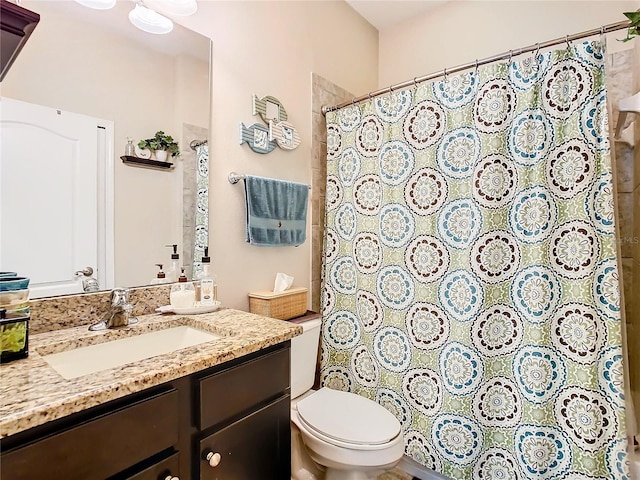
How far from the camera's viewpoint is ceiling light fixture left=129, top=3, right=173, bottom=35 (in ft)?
4.09

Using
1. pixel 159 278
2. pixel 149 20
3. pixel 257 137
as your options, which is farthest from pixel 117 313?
pixel 149 20

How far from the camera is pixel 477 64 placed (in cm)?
Result: 151

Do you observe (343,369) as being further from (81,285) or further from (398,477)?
(81,285)

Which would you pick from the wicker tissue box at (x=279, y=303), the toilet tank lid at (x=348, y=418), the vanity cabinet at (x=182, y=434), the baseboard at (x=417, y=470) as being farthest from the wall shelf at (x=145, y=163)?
the baseboard at (x=417, y=470)

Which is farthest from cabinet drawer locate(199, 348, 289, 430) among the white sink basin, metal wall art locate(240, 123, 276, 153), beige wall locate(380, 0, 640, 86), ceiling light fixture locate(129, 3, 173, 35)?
beige wall locate(380, 0, 640, 86)

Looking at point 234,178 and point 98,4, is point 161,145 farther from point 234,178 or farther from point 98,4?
point 98,4

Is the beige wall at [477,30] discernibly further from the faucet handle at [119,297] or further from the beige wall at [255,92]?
the faucet handle at [119,297]

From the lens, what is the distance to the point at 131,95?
1.25m

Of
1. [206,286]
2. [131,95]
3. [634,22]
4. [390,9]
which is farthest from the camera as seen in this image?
[390,9]

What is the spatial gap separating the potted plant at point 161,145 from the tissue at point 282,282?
0.77 m

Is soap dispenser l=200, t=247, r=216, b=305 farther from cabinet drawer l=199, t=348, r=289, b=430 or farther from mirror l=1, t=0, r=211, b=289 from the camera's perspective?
cabinet drawer l=199, t=348, r=289, b=430

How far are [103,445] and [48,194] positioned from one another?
780mm

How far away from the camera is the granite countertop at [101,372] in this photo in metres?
0.62

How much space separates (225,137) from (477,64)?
3.94 ft
